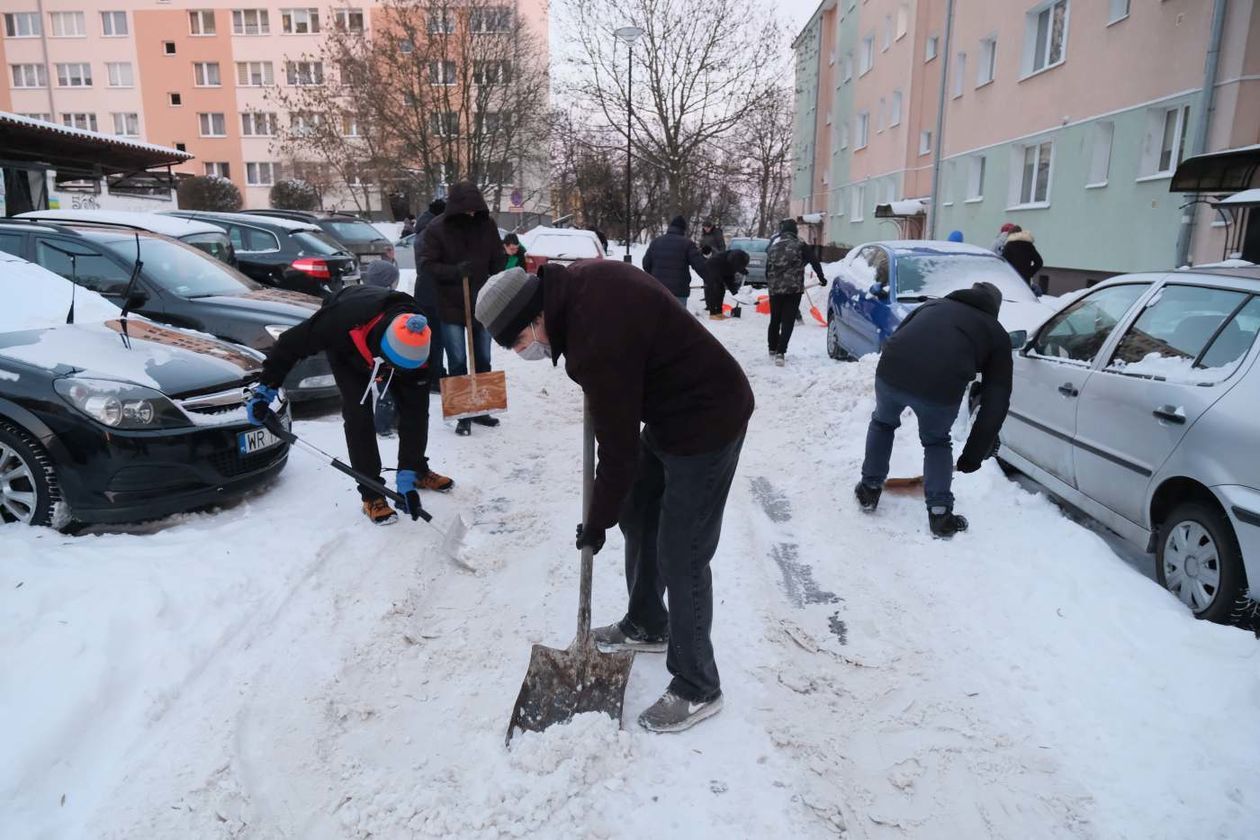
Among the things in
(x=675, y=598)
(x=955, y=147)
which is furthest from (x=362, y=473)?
(x=955, y=147)

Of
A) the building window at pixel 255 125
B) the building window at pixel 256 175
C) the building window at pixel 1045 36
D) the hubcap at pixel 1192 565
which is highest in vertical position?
the building window at pixel 255 125

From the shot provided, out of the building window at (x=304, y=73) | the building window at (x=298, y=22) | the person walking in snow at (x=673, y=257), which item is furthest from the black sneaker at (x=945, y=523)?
the building window at (x=298, y=22)

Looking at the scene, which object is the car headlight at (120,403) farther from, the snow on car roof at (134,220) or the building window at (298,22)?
the building window at (298,22)

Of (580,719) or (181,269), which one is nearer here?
(580,719)

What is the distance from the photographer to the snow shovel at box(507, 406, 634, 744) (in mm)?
3096

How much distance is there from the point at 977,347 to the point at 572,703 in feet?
10.4

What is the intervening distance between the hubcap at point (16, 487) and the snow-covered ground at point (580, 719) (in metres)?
0.17

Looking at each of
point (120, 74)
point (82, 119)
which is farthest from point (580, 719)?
point (82, 119)

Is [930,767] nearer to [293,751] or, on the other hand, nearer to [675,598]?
[675,598]

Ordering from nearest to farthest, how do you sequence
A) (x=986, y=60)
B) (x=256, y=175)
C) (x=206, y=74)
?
(x=986, y=60), (x=206, y=74), (x=256, y=175)

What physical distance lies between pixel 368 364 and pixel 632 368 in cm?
268

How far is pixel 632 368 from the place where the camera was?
8.86ft

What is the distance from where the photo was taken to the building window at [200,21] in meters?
47.7

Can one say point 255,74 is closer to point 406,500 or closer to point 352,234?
point 352,234
